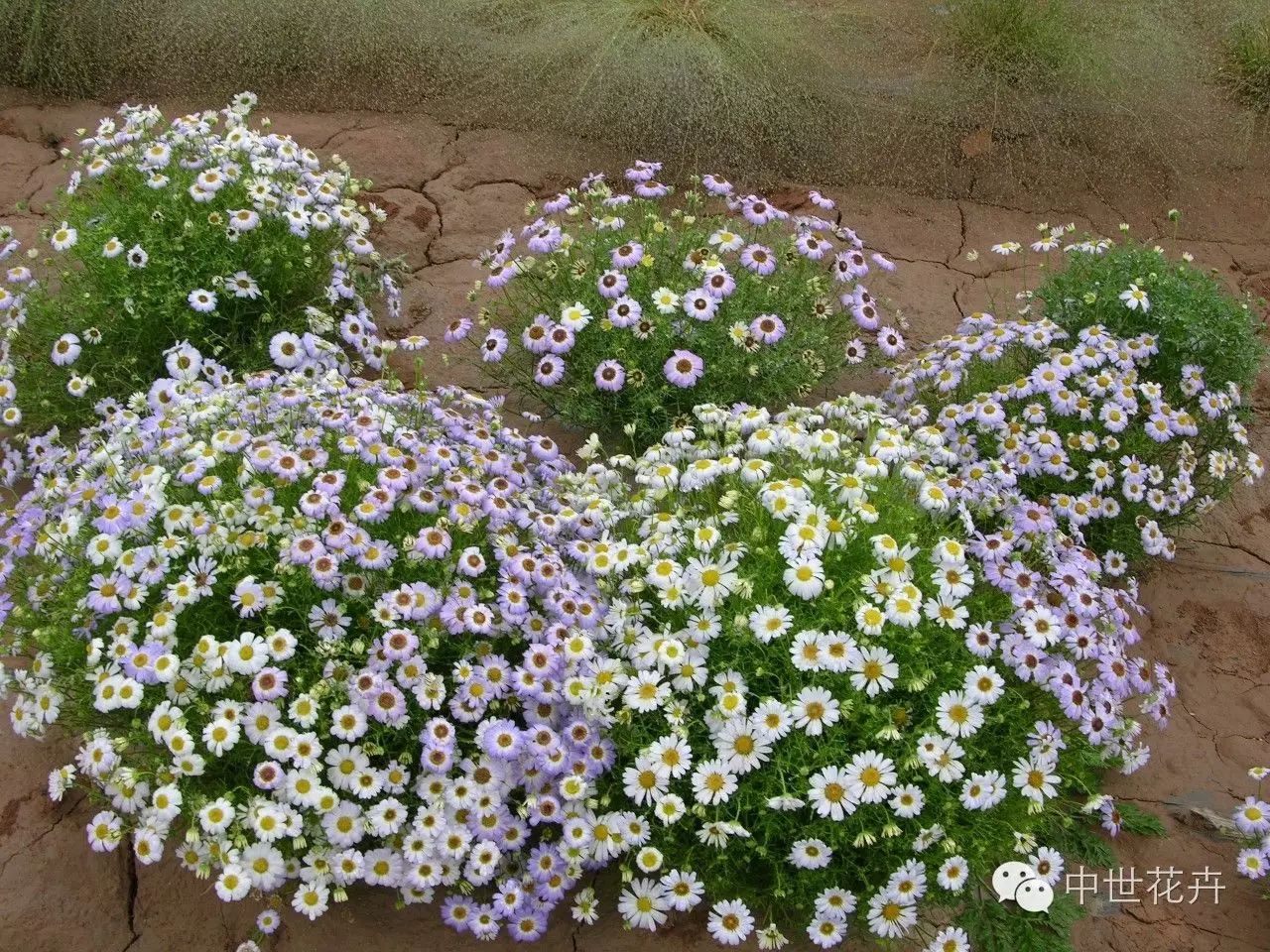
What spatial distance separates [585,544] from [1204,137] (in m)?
4.77

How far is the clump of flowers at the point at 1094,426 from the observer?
376 centimetres

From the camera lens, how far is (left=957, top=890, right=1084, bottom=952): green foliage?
9.76 ft

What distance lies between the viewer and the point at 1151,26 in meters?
6.21

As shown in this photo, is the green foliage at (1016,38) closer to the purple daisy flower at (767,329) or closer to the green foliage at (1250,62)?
the green foliage at (1250,62)

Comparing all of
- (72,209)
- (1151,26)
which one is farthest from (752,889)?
(1151,26)

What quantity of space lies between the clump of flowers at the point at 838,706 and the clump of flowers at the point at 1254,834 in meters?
0.34

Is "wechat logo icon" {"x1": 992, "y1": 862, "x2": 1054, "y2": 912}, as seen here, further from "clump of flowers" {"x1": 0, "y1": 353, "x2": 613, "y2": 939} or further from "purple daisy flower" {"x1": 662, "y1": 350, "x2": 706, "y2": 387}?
"purple daisy flower" {"x1": 662, "y1": 350, "x2": 706, "y2": 387}

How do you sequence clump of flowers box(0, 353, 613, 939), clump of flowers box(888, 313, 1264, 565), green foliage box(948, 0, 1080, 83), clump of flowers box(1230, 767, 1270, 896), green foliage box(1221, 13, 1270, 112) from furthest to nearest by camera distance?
green foliage box(1221, 13, 1270, 112)
green foliage box(948, 0, 1080, 83)
clump of flowers box(888, 313, 1264, 565)
clump of flowers box(1230, 767, 1270, 896)
clump of flowers box(0, 353, 613, 939)

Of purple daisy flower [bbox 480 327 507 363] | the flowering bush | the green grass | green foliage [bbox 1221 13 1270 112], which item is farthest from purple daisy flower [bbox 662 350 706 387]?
green foliage [bbox 1221 13 1270 112]

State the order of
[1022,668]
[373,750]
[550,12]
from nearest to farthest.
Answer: [373,750] < [1022,668] < [550,12]

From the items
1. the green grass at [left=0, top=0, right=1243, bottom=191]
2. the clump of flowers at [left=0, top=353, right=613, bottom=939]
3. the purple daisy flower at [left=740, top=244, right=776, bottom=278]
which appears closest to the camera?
the clump of flowers at [left=0, top=353, right=613, bottom=939]

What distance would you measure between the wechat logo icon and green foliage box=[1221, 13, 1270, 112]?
509 cm

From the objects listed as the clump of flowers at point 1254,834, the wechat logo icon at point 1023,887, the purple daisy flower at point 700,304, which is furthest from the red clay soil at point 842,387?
the purple daisy flower at point 700,304

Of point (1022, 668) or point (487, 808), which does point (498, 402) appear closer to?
point (487, 808)
